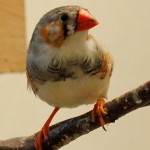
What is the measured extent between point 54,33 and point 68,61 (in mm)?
46

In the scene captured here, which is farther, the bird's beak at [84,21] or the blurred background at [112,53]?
the blurred background at [112,53]

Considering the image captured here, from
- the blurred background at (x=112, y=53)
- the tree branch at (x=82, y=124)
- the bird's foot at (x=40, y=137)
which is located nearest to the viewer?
the tree branch at (x=82, y=124)

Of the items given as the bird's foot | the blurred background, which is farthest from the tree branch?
the blurred background

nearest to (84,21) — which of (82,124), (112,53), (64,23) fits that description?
(64,23)

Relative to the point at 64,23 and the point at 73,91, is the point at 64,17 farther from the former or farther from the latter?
the point at 73,91

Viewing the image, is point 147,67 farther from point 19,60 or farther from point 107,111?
point 107,111

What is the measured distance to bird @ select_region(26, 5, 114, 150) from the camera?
0.60 meters

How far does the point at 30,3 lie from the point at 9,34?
0.41ft

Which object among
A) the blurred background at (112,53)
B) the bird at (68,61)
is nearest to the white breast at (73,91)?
the bird at (68,61)

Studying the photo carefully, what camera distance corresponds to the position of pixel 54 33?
24.3 inches

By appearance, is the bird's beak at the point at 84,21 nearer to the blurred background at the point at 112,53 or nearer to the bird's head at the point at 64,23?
the bird's head at the point at 64,23

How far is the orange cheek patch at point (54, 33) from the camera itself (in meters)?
0.61

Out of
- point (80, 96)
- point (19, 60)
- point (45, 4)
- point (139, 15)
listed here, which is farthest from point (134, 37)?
point (80, 96)

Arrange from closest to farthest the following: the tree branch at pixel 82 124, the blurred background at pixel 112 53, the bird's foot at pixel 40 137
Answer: the tree branch at pixel 82 124 < the bird's foot at pixel 40 137 < the blurred background at pixel 112 53
